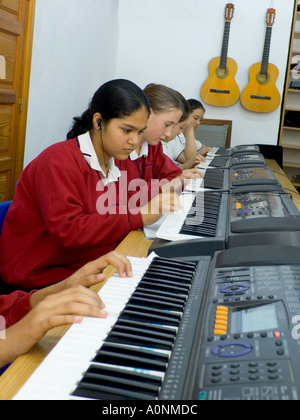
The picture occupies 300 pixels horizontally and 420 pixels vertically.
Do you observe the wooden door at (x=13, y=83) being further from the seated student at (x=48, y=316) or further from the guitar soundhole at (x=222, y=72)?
the guitar soundhole at (x=222, y=72)

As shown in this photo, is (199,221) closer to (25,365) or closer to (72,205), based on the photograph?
(72,205)

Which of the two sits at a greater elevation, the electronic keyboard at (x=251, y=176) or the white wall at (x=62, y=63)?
the white wall at (x=62, y=63)

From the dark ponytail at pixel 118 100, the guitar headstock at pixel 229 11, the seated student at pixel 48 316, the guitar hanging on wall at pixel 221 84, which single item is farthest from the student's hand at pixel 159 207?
the guitar headstock at pixel 229 11

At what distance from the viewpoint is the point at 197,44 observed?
5516 mm

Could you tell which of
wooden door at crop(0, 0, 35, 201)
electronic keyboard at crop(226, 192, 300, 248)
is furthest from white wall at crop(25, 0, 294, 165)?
electronic keyboard at crop(226, 192, 300, 248)

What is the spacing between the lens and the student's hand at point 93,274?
109 cm

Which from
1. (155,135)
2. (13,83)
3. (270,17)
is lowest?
(155,135)

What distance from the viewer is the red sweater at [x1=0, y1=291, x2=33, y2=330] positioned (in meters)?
1.08

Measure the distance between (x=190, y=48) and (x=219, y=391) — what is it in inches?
211

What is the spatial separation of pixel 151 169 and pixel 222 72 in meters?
3.32

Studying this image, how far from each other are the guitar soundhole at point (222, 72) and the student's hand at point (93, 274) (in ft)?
15.4

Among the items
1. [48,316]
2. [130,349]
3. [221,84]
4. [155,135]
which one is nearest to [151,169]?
[155,135]

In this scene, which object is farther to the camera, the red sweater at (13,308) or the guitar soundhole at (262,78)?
the guitar soundhole at (262,78)

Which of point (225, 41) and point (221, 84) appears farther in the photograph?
point (221, 84)
